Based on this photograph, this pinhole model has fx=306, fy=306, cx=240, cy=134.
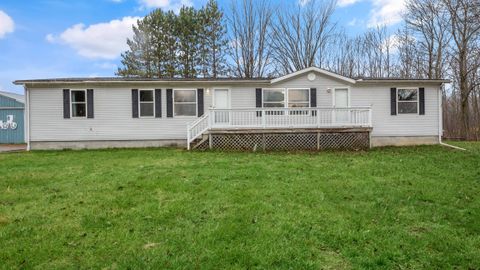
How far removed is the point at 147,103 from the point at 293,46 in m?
17.2

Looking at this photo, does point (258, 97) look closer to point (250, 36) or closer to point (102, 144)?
point (102, 144)

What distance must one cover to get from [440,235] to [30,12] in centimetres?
1716

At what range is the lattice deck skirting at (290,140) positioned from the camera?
12.4 meters

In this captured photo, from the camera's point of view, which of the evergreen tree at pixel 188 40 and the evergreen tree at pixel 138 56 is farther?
the evergreen tree at pixel 138 56

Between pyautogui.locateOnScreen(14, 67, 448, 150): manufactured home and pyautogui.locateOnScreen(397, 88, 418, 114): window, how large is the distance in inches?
1.6

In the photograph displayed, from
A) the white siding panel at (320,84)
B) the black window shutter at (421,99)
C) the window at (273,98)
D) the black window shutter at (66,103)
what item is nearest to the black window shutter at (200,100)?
the window at (273,98)

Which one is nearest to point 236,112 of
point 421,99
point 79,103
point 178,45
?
point 79,103

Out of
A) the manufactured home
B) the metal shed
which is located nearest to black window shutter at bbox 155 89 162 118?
the manufactured home

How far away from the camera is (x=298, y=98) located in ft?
45.0

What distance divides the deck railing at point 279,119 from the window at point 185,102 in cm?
93

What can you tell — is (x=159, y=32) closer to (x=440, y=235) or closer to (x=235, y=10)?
(x=235, y=10)

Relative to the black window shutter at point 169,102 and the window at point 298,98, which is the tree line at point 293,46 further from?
the window at point 298,98

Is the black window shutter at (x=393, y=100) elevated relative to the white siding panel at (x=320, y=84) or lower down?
lower down

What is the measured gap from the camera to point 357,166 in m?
8.17
